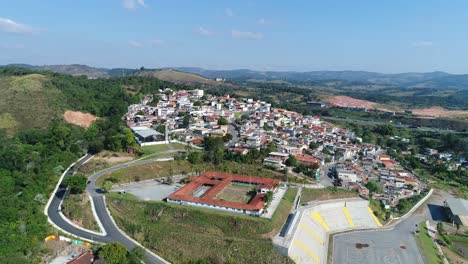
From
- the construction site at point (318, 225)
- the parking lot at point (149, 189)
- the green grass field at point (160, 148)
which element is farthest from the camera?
the green grass field at point (160, 148)

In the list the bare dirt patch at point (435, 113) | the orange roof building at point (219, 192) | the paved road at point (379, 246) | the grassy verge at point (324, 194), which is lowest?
the bare dirt patch at point (435, 113)

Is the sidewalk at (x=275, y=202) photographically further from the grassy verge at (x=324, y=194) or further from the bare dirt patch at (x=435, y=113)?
the bare dirt patch at (x=435, y=113)

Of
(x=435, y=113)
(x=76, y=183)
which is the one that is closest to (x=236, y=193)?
(x=76, y=183)

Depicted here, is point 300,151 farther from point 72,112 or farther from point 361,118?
point 361,118

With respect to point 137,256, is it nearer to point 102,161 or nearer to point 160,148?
point 102,161

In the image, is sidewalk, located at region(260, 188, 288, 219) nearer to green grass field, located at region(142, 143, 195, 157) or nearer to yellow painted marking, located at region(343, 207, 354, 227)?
yellow painted marking, located at region(343, 207, 354, 227)

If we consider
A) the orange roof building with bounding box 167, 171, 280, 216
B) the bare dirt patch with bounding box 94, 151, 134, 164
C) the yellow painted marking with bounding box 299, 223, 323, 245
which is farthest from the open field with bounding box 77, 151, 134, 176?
the yellow painted marking with bounding box 299, 223, 323, 245

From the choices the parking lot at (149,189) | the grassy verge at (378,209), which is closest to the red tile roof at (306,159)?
the grassy verge at (378,209)
